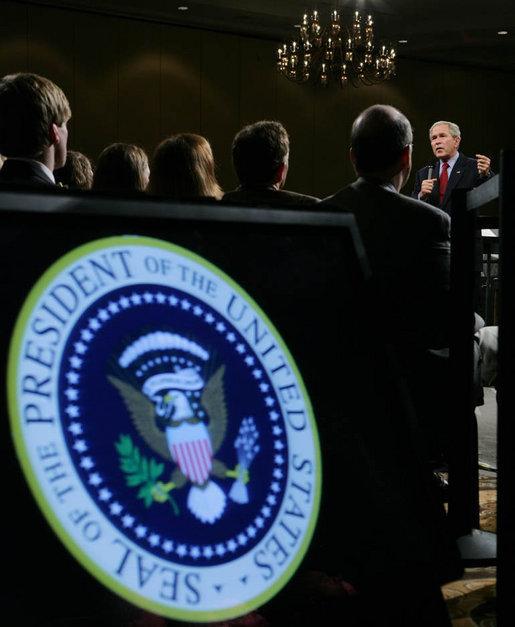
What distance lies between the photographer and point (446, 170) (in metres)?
5.34

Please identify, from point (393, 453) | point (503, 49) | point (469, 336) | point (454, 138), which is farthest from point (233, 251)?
point (503, 49)

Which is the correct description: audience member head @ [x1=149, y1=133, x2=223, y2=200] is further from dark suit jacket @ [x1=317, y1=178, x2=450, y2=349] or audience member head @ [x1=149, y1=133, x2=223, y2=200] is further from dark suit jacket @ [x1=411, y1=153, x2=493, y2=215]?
dark suit jacket @ [x1=411, y1=153, x2=493, y2=215]

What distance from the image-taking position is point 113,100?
8.17 metres

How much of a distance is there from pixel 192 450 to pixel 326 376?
0.63ft

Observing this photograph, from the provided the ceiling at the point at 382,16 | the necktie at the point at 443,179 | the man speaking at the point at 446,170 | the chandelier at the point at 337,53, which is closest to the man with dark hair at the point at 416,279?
the man speaking at the point at 446,170

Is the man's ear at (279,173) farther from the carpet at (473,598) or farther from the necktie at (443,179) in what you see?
the necktie at (443,179)

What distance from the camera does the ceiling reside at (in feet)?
25.0

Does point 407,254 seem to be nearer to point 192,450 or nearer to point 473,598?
point 473,598

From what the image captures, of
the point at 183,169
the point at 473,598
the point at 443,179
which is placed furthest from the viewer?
the point at 443,179

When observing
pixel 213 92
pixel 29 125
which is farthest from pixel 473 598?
pixel 213 92

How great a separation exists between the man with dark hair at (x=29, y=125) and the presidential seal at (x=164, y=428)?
2.07ft

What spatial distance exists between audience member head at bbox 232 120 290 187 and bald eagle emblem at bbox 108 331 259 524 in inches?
62.1

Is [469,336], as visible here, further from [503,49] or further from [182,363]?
[503,49]

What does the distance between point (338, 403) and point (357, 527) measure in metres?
0.14
